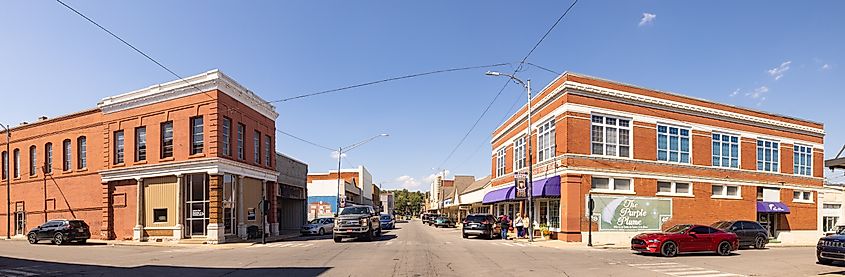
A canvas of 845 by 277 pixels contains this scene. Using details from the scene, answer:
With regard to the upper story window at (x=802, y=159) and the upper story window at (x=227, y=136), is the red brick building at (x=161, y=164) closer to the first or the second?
the upper story window at (x=227, y=136)

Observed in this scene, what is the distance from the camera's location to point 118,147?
3616 centimetres

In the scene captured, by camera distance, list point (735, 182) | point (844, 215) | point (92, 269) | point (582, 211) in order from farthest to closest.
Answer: point (844, 215) → point (735, 182) → point (582, 211) → point (92, 269)

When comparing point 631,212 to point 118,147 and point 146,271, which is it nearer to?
point 146,271

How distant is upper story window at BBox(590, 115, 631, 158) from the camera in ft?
112

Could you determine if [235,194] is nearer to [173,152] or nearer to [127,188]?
[173,152]

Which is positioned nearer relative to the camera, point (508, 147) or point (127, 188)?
point (127, 188)

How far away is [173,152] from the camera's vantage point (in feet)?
110

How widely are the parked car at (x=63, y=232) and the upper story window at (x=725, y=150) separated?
39.1m

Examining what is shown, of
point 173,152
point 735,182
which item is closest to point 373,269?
point 173,152

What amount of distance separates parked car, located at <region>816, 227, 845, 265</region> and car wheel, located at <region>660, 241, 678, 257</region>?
515 centimetres

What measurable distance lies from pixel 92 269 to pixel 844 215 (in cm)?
5246

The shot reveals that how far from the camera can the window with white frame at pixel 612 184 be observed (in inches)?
1339

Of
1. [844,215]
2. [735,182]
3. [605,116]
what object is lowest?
[844,215]

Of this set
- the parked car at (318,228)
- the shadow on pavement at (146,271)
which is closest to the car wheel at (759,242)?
the shadow on pavement at (146,271)
